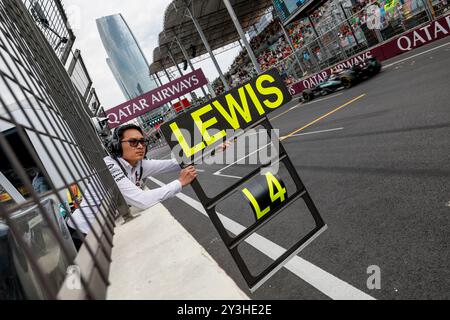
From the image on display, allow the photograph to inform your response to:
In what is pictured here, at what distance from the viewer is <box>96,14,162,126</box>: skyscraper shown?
168 meters

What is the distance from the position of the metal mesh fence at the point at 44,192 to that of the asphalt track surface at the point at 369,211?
183 centimetres

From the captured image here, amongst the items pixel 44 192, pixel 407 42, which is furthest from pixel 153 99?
pixel 44 192

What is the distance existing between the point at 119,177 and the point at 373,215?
2.91 m

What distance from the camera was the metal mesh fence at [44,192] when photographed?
1025 mm

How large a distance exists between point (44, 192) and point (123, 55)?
193814 millimetres

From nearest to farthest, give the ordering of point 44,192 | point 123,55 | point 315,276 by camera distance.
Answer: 1. point 44,192
2. point 315,276
3. point 123,55

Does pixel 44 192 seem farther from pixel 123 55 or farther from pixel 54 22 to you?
pixel 123 55

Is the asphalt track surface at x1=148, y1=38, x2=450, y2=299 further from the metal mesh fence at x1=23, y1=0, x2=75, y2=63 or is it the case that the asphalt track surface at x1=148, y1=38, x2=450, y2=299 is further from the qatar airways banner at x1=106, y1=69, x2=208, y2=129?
the qatar airways banner at x1=106, y1=69, x2=208, y2=129

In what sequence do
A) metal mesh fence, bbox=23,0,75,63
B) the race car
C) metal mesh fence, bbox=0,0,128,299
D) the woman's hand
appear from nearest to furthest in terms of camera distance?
metal mesh fence, bbox=0,0,128,299, the woman's hand, metal mesh fence, bbox=23,0,75,63, the race car

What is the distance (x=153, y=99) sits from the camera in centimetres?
1805

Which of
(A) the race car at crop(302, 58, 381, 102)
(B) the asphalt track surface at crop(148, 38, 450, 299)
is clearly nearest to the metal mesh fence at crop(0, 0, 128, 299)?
(B) the asphalt track surface at crop(148, 38, 450, 299)

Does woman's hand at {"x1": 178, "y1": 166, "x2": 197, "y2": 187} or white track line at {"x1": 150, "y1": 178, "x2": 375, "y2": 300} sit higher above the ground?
woman's hand at {"x1": 178, "y1": 166, "x2": 197, "y2": 187}

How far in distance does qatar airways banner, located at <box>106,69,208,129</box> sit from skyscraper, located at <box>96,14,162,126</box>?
160m
